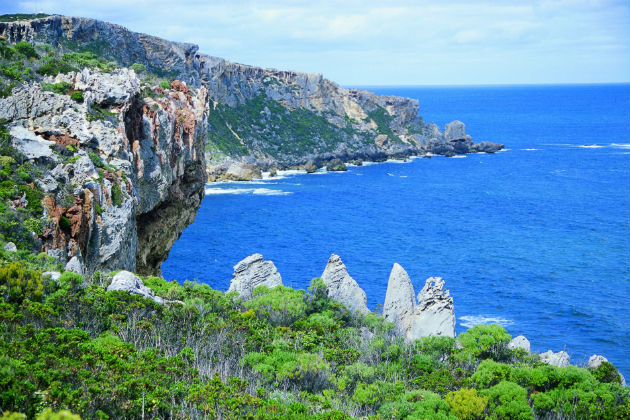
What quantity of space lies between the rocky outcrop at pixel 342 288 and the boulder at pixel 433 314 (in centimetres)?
426

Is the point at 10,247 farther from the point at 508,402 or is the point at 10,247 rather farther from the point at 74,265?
the point at 508,402

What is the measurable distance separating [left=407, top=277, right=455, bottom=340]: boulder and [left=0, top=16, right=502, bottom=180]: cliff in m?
90.6

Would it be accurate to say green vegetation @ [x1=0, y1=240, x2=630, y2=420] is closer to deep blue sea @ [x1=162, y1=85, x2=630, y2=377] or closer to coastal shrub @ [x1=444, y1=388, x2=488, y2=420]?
coastal shrub @ [x1=444, y1=388, x2=488, y2=420]

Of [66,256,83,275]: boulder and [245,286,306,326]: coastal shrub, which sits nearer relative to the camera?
[66,256,83,275]: boulder

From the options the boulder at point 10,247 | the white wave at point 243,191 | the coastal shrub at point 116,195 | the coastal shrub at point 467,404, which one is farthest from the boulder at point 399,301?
the white wave at point 243,191

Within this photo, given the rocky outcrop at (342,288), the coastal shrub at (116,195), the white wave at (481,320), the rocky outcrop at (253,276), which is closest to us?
the coastal shrub at (116,195)

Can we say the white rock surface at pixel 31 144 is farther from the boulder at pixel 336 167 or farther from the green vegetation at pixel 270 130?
the boulder at pixel 336 167

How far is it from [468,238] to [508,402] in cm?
6189

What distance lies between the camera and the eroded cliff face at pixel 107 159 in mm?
34375

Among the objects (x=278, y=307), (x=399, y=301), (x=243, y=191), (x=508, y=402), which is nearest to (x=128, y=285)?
(x=278, y=307)

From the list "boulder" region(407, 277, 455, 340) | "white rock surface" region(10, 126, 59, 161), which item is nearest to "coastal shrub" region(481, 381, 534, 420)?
"boulder" region(407, 277, 455, 340)

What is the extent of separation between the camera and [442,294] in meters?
45.0

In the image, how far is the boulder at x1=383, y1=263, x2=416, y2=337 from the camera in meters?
46.1

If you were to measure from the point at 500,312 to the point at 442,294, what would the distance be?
699 inches
